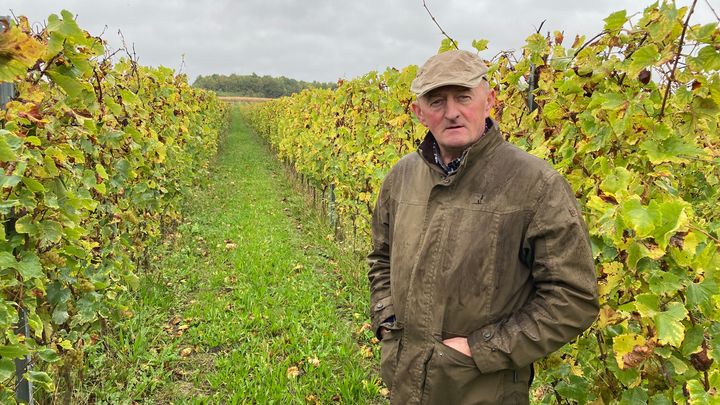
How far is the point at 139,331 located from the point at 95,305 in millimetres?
1504

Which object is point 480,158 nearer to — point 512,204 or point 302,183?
point 512,204

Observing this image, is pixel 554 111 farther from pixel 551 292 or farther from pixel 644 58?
pixel 551 292

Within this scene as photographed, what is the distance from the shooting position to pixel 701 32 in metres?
1.52

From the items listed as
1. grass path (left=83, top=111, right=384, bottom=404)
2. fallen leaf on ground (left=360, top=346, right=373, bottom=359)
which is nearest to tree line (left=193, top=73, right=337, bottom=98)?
grass path (left=83, top=111, right=384, bottom=404)

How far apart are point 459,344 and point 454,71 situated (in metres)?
0.96

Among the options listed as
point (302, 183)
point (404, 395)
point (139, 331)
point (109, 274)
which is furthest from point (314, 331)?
point (302, 183)

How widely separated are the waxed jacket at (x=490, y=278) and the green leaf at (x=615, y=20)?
0.57 meters

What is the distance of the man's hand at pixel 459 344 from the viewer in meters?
1.71

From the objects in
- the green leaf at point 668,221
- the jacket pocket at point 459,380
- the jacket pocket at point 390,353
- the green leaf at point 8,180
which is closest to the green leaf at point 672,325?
the green leaf at point 668,221

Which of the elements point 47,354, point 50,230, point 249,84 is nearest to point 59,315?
point 47,354

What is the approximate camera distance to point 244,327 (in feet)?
14.9

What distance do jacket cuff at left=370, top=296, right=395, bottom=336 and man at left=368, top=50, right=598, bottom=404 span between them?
0.17 meters

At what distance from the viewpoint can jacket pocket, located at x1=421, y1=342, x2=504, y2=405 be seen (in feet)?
5.63

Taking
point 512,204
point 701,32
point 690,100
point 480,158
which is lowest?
point 512,204
